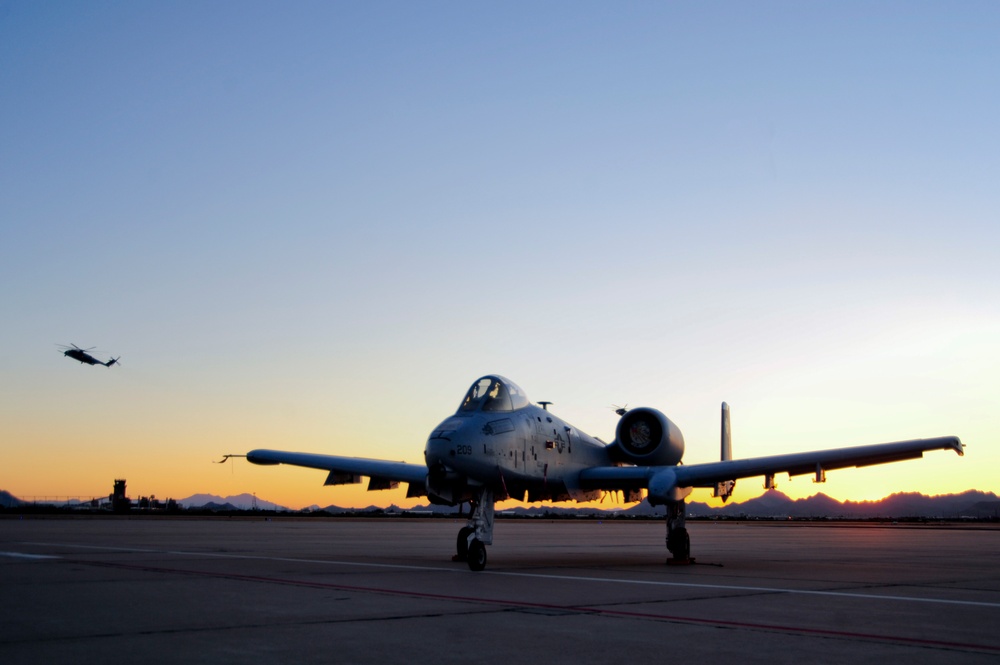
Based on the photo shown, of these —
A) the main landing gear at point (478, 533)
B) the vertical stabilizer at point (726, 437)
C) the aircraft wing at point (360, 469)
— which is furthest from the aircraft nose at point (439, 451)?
the vertical stabilizer at point (726, 437)

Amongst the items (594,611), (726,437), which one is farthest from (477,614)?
(726,437)

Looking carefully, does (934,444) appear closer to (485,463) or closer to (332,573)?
(485,463)

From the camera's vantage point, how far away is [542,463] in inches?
832

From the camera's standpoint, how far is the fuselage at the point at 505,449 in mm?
18250

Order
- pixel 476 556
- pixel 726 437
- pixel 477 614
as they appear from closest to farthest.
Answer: pixel 477 614 < pixel 476 556 < pixel 726 437

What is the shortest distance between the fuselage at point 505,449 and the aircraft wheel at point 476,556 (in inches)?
70.2

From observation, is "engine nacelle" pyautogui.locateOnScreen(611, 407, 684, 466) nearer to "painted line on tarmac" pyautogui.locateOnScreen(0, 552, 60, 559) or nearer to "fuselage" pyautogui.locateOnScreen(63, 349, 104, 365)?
"painted line on tarmac" pyautogui.locateOnScreen(0, 552, 60, 559)

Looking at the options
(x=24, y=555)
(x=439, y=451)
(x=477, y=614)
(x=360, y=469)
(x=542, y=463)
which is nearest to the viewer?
(x=477, y=614)

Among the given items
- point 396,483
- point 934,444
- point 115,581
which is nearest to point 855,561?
point 934,444

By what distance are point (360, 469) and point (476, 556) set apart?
8.25 m

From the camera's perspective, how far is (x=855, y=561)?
22.3m

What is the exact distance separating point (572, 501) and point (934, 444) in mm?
8571

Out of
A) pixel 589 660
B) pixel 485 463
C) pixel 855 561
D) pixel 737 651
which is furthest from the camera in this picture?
pixel 855 561

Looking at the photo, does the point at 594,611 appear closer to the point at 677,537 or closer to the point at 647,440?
the point at 677,537
